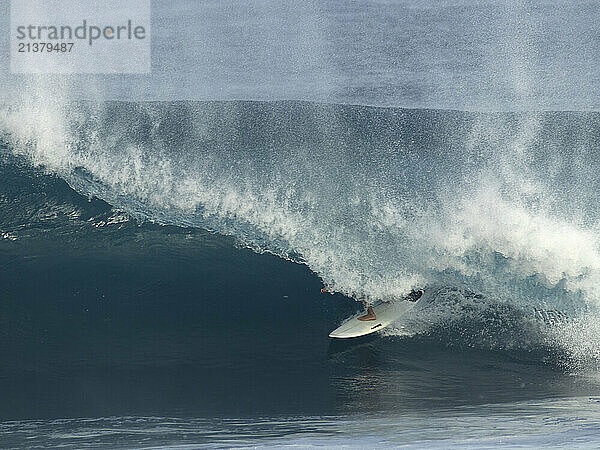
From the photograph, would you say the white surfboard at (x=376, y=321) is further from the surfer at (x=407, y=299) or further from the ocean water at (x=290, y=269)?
the ocean water at (x=290, y=269)

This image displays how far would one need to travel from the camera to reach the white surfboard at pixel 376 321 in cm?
1229

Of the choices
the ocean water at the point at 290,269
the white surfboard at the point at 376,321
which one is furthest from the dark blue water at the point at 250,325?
the white surfboard at the point at 376,321

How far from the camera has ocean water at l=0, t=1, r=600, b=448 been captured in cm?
1059

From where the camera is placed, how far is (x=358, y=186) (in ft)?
54.5

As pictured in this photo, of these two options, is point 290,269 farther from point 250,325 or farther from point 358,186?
point 358,186

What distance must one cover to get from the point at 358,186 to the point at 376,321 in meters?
4.79

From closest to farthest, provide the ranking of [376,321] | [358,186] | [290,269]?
1. [376,321]
2. [290,269]
3. [358,186]

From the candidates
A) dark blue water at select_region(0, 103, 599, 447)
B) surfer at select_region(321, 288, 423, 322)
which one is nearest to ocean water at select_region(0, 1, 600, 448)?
dark blue water at select_region(0, 103, 599, 447)

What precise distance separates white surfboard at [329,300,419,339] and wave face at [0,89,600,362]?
228 millimetres

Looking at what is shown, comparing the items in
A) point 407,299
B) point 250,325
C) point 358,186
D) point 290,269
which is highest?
point 358,186

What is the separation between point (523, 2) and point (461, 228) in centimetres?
2084

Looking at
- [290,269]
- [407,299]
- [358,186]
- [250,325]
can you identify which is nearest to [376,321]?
[407,299]

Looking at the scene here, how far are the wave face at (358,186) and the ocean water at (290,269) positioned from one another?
0.18 ft

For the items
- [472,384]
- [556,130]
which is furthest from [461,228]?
[556,130]
